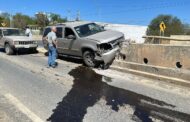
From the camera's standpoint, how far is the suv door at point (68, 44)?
13295 mm

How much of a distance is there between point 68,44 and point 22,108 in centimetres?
740

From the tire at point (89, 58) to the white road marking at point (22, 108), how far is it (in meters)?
5.08

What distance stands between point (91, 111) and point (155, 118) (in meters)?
1.39

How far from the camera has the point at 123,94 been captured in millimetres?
7949

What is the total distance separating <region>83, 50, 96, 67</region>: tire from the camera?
1238cm

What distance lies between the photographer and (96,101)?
7.23 meters

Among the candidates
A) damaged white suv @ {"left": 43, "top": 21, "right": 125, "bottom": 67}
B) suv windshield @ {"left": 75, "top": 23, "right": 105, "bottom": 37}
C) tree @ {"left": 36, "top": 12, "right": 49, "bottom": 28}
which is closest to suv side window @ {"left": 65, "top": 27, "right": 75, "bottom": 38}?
damaged white suv @ {"left": 43, "top": 21, "right": 125, "bottom": 67}

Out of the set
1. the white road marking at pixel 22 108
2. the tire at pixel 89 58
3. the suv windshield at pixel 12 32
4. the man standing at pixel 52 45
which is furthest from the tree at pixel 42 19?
the white road marking at pixel 22 108

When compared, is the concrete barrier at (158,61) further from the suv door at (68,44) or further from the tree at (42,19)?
the tree at (42,19)

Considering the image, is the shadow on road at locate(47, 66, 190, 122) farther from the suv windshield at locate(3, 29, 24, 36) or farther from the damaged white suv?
the suv windshield at locate(3, 29, 24, 36)

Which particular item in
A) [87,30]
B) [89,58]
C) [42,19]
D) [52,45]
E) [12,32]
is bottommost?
[89,58]

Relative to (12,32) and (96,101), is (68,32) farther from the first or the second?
(96,101)

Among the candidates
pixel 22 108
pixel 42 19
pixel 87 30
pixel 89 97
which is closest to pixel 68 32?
pixel 87 30

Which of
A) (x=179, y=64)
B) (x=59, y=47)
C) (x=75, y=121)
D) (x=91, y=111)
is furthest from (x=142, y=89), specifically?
(x=59, y=47)
